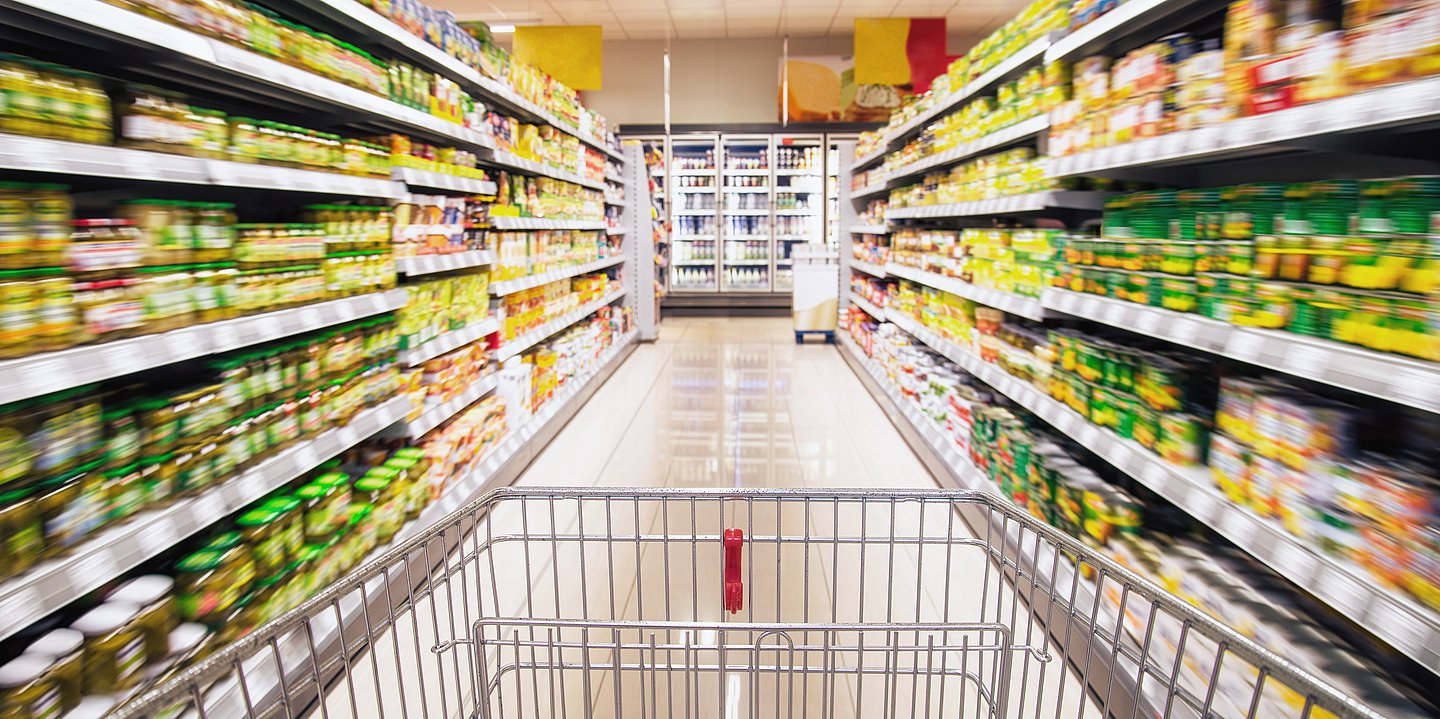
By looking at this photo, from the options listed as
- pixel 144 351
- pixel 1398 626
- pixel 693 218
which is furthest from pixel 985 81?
pixel 693 218

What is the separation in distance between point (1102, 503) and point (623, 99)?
33.4 feet

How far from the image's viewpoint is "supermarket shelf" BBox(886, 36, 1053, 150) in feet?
9.75

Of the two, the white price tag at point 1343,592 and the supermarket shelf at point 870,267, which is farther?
the supermarket shelf at point 870,267

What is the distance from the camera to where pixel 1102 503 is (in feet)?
7.54

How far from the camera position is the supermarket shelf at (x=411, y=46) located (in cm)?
243

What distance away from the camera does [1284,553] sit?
1540 mm

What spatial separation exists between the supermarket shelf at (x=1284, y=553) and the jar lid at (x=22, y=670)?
7.36 ft

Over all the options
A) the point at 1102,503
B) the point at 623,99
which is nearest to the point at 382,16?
the point at 1102,503

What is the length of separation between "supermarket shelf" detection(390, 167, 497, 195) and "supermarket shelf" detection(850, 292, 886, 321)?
332 cm

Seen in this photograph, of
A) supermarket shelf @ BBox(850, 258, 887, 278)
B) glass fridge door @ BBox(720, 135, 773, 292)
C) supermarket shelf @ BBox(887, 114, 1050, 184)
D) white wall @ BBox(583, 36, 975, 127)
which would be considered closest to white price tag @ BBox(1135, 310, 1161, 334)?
supermarket shelf @ BBox(887, 114, 1050, 184)

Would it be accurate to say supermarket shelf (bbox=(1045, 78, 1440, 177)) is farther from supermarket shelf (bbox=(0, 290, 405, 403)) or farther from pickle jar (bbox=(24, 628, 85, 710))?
pickle jar (bbox=(24, 628, 85, 710))

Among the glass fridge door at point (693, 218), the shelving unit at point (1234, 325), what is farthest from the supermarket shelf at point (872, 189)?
the glass fridge door at point (693, 218)

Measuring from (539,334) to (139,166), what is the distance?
10.4 feet

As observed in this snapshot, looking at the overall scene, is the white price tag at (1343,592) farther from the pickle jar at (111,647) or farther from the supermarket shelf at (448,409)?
the supermarket shelf at (448,409)
